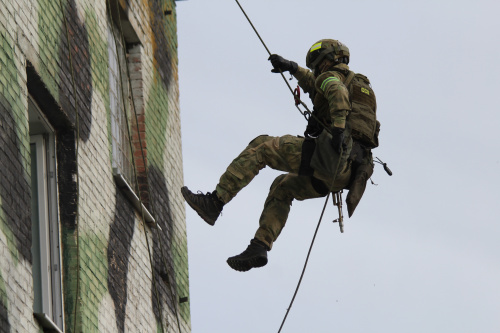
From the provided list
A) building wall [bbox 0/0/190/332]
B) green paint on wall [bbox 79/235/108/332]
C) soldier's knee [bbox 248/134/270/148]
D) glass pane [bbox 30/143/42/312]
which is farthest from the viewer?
soldier's knee [bbox 248/134/270/148]

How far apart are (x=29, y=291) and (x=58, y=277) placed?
3.69 feet

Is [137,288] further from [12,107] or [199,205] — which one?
[12,107]

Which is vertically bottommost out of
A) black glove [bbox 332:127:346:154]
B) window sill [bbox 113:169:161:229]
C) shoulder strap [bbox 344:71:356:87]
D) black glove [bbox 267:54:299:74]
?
black glove [bbox 332:127:346:154]

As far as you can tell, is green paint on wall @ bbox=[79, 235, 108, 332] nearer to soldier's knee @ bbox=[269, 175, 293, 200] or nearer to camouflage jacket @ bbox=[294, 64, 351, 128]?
soldier's knee @ bbox=[269, 175, 293, 200]

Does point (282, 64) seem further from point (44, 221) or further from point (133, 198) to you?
point (44, 221)

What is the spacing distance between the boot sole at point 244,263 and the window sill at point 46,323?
1610 mm

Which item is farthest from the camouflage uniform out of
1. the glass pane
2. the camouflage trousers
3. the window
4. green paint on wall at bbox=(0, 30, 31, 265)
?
green paint on wall at bbox=(0, 30, 31, 265)

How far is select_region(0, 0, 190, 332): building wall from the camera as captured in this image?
9906mm

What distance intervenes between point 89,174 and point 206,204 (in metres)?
1.22

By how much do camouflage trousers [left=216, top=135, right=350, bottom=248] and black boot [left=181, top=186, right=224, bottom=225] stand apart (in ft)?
0.22

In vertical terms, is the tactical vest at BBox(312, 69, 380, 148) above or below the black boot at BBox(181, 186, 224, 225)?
above

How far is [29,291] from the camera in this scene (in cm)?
980

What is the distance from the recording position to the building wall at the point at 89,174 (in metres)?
9.91

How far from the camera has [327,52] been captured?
11586 millimetres
